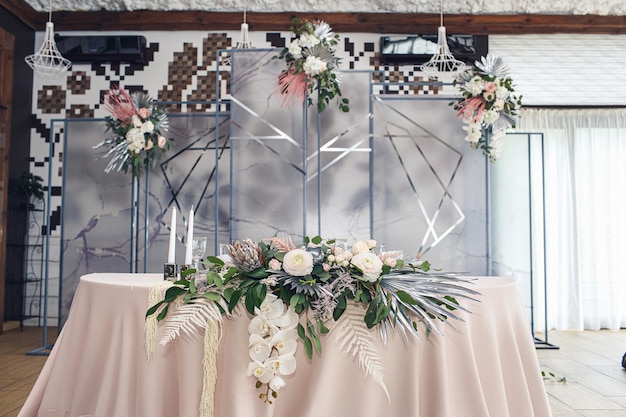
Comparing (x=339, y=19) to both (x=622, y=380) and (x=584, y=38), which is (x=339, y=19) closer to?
(x=584, y=38)

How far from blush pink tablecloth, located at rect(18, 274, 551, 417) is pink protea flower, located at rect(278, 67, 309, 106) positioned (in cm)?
217

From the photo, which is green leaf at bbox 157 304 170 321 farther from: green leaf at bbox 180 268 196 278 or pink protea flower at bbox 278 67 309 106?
pink protea flower at bbox 278 67 309 106

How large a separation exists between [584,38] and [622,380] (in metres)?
3.46

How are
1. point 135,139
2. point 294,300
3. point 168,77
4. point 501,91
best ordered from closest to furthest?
point 294,300 < point 501,91 < point 135,139 < point 168,77

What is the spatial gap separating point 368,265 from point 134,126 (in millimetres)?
2910

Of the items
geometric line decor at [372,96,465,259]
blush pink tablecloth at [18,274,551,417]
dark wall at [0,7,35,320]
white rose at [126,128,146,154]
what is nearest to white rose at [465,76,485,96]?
geometric line decor at [372,96,465,259]

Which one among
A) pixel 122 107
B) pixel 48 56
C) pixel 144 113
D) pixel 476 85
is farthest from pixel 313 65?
pixel 48 56

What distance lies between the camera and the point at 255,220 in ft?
12.9

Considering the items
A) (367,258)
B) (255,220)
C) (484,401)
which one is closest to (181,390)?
(367,258)

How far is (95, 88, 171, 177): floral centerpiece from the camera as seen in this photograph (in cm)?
392

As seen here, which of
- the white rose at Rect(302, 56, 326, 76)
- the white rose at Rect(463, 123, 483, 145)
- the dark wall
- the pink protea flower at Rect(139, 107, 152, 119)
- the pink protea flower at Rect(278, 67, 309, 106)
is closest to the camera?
the white rose at Rect(302, 56, 326, 76)

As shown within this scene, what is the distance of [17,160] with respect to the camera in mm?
5078

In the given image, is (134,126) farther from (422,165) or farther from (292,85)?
(422,165)

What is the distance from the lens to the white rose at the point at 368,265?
1.55 m
